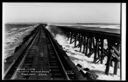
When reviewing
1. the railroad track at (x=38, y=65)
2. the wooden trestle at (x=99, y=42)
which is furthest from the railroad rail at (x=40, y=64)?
the wooden trestle at (x=99, y=42)

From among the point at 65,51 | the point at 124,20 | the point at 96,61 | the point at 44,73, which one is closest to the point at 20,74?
the point at 44,73

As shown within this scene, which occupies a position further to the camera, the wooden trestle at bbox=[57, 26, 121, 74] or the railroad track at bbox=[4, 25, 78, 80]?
the wooden trestle at bbox=[57, 26, 121, 74]

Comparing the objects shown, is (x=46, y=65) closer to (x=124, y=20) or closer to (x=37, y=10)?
(x=37, y=10)

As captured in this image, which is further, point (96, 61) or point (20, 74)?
point (96, 61)

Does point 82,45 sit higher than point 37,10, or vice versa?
point 37,10

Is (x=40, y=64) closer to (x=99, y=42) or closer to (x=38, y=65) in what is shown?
(x=38, y=65)

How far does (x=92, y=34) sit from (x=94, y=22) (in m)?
0.47

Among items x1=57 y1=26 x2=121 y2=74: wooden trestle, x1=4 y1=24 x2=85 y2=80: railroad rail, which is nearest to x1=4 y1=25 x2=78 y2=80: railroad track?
x1=4 y1=24 x2=85 y2=80: railroad rail

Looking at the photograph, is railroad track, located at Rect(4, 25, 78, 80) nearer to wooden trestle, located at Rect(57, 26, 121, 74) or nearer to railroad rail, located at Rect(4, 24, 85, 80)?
railroad rail, located at Rect(4, 24, 85, 80)

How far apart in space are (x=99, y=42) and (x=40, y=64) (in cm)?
240

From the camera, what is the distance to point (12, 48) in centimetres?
737

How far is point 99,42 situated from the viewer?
7.74m

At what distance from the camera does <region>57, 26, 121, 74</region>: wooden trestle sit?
6.73 metres

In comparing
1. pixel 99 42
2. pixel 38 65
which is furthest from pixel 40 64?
pixel 99 42
